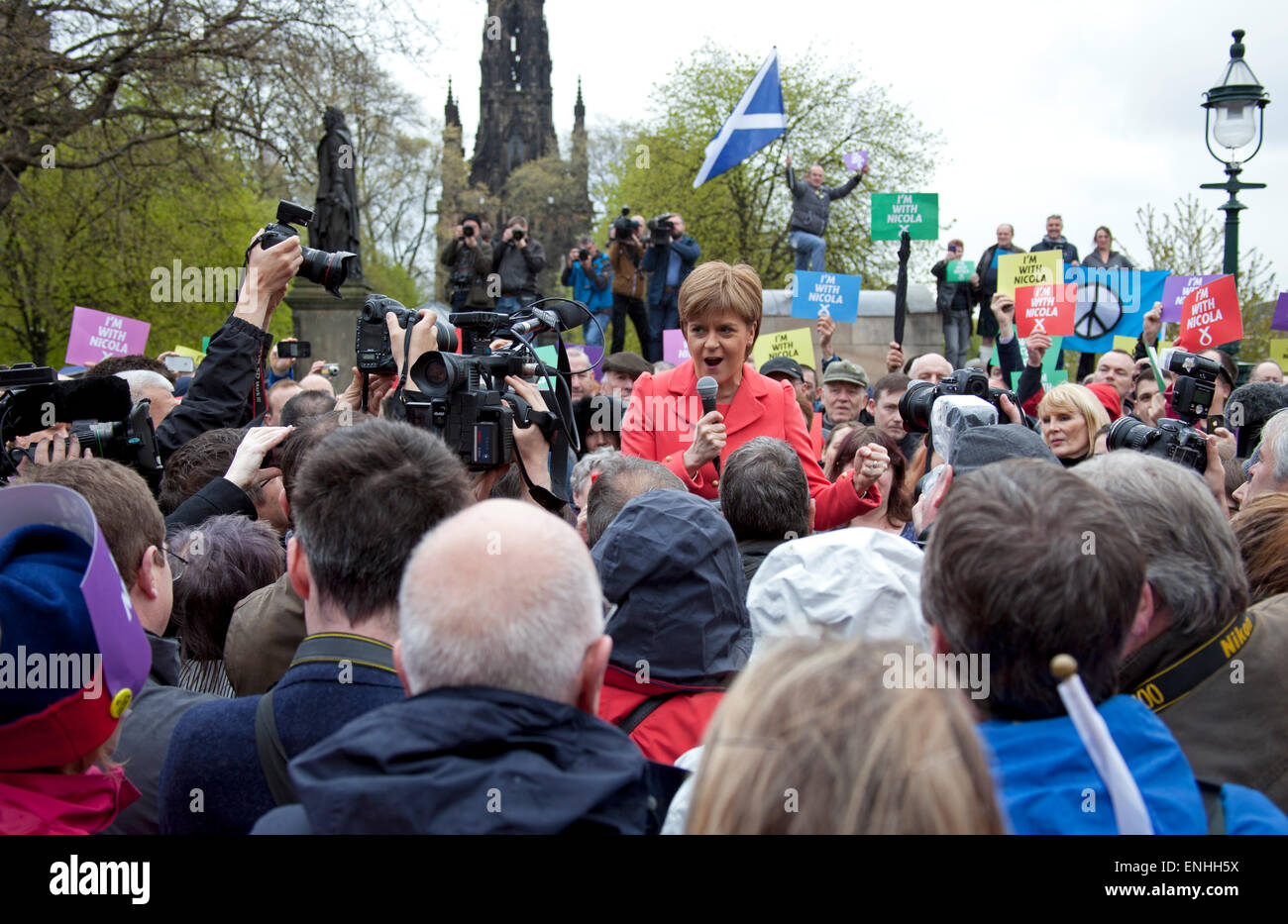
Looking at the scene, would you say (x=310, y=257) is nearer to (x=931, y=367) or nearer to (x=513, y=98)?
(x=931, y=367)

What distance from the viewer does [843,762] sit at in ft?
4.25

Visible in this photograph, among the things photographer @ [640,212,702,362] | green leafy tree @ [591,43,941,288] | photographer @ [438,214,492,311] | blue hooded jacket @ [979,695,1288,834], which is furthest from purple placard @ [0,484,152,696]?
green leafy tree @ [591,43,941,288]

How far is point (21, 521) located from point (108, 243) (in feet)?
58.1

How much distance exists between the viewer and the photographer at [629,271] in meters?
13.2

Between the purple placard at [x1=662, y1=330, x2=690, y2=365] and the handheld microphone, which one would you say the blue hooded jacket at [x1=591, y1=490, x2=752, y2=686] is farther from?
the purple placard at [x1=662, y1=330, x2=690, y2=365]

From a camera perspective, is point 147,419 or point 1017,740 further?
point 147,419

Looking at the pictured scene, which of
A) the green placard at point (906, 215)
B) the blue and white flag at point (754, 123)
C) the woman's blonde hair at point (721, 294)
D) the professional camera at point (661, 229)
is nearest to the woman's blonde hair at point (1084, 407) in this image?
the woman's blonde hair at point (721, 294)

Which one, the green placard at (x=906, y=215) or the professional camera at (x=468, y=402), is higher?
the green placard at (x=906, y=215)

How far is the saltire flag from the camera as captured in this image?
11.2m

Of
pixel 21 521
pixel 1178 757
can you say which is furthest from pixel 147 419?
pixel 1178 757

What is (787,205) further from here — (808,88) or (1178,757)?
(1178,757)

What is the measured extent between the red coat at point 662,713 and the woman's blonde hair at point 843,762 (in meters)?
1.33

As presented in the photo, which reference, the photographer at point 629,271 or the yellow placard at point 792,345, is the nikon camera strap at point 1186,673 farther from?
the photographer at point 629,271
